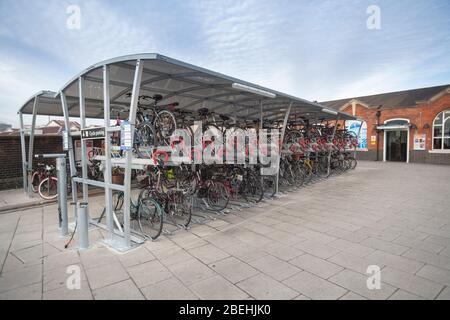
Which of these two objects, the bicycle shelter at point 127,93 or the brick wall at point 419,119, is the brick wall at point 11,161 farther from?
the brick wall at point 419,119

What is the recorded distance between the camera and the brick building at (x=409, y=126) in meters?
13.4

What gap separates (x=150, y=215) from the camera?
13.1 feet

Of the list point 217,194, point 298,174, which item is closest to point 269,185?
point 298,174

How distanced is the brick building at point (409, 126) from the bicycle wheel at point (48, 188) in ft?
55.9

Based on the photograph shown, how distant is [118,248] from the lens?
132 inches

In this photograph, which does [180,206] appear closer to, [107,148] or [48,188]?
[107,148]

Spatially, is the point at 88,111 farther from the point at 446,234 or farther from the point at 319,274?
the point at 446,234

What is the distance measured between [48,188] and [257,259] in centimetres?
588

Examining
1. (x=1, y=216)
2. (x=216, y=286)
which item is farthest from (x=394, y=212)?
(x=1, y=216)

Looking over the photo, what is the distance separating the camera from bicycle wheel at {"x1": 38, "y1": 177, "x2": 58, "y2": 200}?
6333mm

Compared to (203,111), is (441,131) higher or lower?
higher
